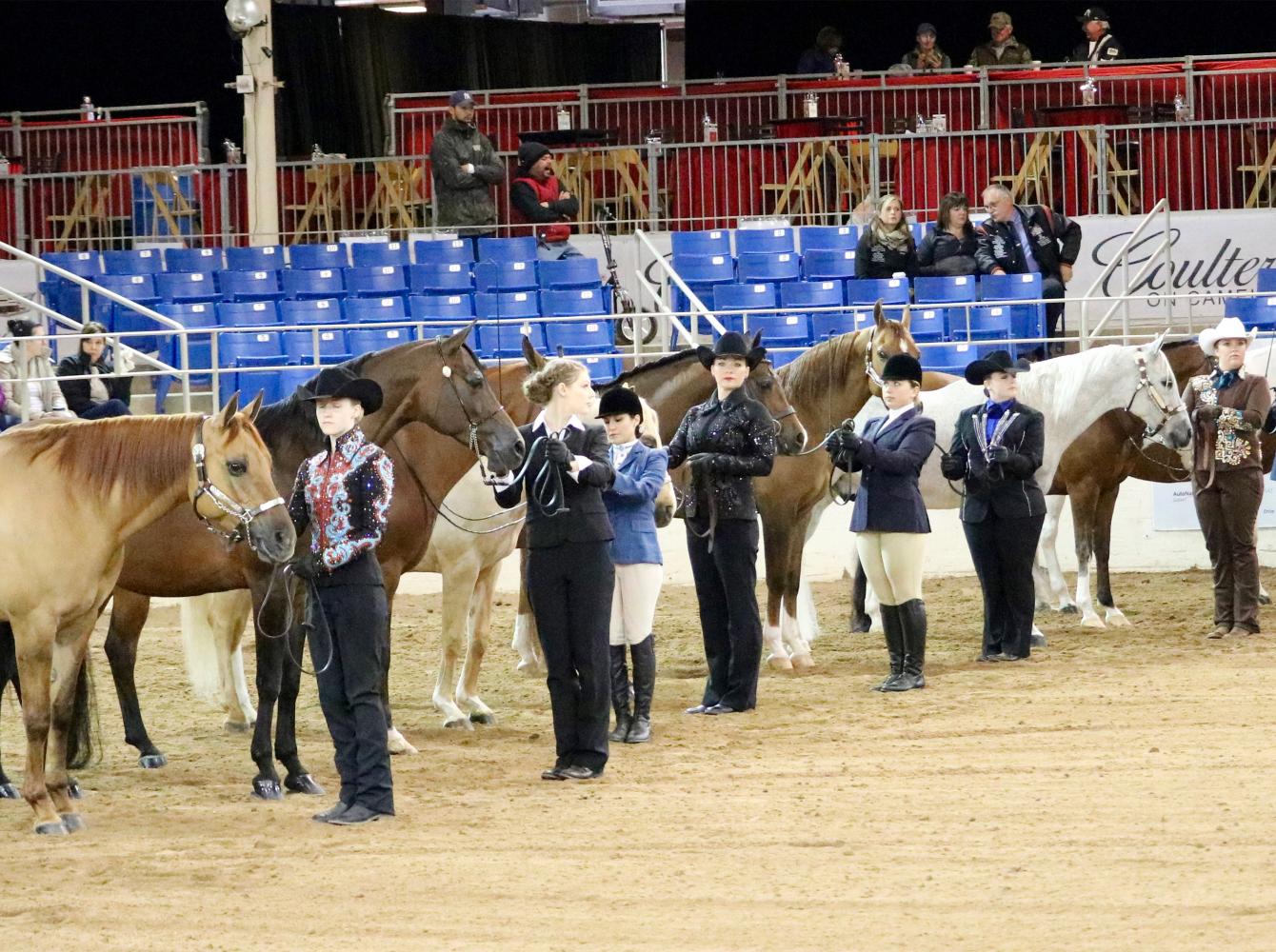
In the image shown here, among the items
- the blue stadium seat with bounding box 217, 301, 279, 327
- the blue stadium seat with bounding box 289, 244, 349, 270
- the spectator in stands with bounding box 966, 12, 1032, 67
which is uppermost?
the spectator in stands with bounding box 966, 12, 1032, 67

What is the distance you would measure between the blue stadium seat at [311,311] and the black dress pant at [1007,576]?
23.9 ft

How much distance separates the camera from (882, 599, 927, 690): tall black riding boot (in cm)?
970

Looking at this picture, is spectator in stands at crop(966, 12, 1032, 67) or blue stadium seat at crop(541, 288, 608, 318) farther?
spectator in stands at crop(966, 12, 1032, 67)

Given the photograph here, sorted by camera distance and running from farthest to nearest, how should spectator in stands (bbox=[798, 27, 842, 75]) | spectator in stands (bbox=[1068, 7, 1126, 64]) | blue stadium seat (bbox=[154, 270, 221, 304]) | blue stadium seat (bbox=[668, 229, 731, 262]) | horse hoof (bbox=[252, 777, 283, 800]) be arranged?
spectator in stands (bbox=[798, 27, 842, 75])
spectator in stands (bbox=[1068, 7, 1126, 64])
blue stadium seat (bbox=[668, 229, 731, 262])
blue stadium seat (bbox=[154, 270, 221, 304])
horse hoof (bbox=[252, 777, 283, 800])

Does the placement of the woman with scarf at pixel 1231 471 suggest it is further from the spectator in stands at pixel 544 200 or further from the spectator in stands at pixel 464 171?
the spectator in stands at pixel 464 171

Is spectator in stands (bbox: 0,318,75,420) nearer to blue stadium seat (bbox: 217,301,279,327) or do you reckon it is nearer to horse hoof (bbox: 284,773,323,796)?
blue stadium seat (bbox: 217,301,279,327)

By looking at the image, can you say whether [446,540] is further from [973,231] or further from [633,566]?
[973,231]

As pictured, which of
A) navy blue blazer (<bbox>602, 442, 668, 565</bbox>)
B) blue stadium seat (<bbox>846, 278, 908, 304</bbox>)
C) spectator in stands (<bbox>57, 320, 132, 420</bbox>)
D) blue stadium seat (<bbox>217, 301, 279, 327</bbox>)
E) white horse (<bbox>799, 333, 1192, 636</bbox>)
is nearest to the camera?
navy blue blazer (<bbox>602, 442, 668, 565</bbox>)

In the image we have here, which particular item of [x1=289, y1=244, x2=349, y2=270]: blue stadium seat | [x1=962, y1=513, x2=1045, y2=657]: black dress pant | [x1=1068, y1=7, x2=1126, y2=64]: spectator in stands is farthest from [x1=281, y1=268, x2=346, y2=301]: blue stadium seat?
[x1=1068, y1=7, x2=1126, y2=64]: spectator in stands

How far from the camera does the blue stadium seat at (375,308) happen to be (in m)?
16.2

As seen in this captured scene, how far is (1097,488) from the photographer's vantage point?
12.4 m

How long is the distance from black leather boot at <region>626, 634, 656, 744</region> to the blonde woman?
0.66 metres

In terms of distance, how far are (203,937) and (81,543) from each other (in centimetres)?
193

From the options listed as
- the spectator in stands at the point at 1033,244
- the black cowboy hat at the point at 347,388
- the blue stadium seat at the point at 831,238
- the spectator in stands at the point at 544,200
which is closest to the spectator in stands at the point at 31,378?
the spectator in stands at the point at 544,200
